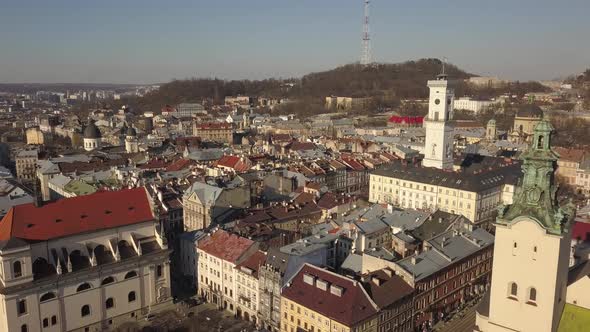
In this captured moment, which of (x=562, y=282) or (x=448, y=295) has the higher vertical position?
(x=562, y=282)

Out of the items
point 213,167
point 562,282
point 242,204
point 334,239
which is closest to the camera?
point 562,282

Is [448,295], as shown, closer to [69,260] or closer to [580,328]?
[580,328]

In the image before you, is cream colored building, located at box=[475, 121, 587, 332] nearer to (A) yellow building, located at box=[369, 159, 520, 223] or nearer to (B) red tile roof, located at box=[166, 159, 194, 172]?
(A) yellow building, located at box=[369, 159, 520, 223]

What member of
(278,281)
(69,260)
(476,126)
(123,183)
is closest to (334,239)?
(278,281)

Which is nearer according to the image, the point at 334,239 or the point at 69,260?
the point at 69,260

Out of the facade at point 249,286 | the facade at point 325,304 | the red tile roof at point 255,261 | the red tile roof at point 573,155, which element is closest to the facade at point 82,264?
the facade at point 249,286

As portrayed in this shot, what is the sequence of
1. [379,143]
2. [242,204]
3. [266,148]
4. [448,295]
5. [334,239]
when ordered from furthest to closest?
[379,143] → [266,148] → [242,204] → [334,239] → [448,295]

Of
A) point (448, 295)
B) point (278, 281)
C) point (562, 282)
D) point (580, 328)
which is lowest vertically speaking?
point (448, 295)
